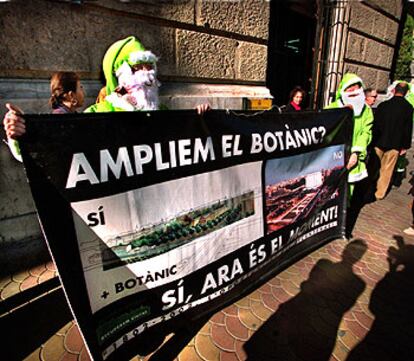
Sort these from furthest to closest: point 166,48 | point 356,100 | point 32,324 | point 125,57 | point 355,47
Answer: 1. point 355,47
2. point 166,48
3. point 356,100
4. point 125,57
5. point 32,324

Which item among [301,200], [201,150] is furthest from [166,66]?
[301,200]

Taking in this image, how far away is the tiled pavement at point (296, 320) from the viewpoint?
1.84 m

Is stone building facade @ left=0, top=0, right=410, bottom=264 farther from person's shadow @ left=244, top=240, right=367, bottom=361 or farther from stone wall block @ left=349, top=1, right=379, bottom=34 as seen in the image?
person's shadow @ left=244, top=240, right=367, bottom=361

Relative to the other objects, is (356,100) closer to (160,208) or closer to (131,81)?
(131,81)

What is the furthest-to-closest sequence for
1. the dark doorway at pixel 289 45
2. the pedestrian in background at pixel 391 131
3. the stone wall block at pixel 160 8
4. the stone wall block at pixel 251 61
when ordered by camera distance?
the dark doorway at pixel 289 45 < the pedestrian in background at pixel 391 131 < the stone wall block at pixel 251 61 < the stone wall block at pixel 160 8

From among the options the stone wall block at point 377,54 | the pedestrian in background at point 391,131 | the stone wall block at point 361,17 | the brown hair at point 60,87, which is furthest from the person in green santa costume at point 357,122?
the stone wall block at point 377,54

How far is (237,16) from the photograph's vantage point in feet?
12.8

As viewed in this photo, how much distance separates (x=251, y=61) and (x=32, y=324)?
4.37m

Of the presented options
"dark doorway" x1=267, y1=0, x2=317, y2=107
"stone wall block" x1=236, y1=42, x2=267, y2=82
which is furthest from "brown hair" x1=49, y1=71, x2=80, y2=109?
"dark doorway" x1=267, y1=0, x2=317, y2=107

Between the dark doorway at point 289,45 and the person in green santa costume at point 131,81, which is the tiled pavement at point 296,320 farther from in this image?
the dark doorway at point 289,45

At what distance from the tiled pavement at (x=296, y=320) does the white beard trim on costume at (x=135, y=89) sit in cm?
181

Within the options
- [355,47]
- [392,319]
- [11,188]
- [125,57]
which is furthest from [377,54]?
[11,188]

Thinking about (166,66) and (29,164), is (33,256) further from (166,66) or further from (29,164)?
(166,66)

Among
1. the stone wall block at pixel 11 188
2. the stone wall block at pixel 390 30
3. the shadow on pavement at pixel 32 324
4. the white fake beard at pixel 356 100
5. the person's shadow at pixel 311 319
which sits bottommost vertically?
the person's shadow at pixel 311 319
